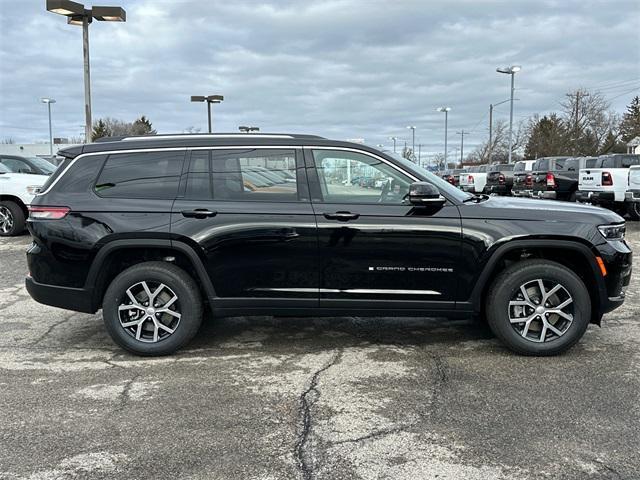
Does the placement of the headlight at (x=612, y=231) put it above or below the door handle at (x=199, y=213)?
below

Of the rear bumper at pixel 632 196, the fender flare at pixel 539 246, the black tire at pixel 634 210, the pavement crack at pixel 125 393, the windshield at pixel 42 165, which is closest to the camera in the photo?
the pavement crack at pixel 125 393

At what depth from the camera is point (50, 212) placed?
15.2ft

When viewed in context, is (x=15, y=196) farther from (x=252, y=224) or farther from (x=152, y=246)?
(x=252, y=224)

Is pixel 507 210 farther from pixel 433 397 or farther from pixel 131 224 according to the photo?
pixel 131 224

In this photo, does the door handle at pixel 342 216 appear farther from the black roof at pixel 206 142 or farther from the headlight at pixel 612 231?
the headlight at pixel 612 231

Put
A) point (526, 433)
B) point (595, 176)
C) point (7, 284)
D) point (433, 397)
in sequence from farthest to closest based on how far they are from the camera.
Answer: point (595, 176), point (7, 284), point (433, 397), point (526, 433)

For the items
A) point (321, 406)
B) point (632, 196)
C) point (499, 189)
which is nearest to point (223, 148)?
point (321, 406)

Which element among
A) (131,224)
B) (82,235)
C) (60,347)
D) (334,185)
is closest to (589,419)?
(334,185)

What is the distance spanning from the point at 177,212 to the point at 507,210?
2.61m

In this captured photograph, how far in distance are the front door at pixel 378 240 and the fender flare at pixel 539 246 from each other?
0.72ft

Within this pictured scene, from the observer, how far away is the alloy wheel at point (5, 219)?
1159 cm

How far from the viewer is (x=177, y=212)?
15.0ft

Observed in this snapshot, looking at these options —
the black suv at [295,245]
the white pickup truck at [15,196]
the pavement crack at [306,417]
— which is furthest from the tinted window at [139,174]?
the white pickup truck at [15,196]

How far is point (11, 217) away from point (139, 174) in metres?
8.34
